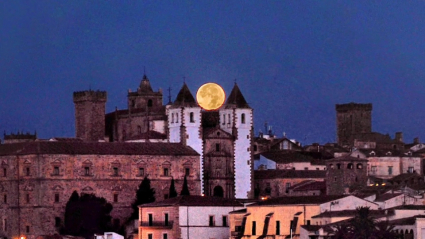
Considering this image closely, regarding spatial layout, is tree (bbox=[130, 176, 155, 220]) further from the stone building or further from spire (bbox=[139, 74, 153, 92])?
spire (bbox=[139, 74, 153, 92])

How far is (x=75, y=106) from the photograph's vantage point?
439 ft

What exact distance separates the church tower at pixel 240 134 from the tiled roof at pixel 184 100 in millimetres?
3005

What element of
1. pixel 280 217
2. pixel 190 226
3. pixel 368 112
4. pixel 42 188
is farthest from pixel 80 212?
pixel 368 112

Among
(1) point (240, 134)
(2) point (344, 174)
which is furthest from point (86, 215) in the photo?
(2) point (344, 174)

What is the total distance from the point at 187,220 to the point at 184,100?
20.0m

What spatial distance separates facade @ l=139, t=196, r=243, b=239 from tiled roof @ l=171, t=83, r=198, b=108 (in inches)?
688

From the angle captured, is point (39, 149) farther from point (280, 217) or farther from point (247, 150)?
point (280, 217)

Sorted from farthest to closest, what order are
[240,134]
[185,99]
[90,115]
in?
[90,115]
[240,134]
[185,99]

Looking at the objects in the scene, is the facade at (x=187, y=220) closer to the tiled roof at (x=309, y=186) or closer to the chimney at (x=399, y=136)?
the tiled roof at (x=309, y=186)

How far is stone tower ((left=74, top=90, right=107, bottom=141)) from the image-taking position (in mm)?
131250

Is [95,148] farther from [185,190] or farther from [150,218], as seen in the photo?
[150,218]

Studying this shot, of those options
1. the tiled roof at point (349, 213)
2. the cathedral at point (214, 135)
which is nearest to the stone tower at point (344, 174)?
the cathedral at point (214, 135)

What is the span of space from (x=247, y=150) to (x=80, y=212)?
1498 centimetres

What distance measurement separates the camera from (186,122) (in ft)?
396
